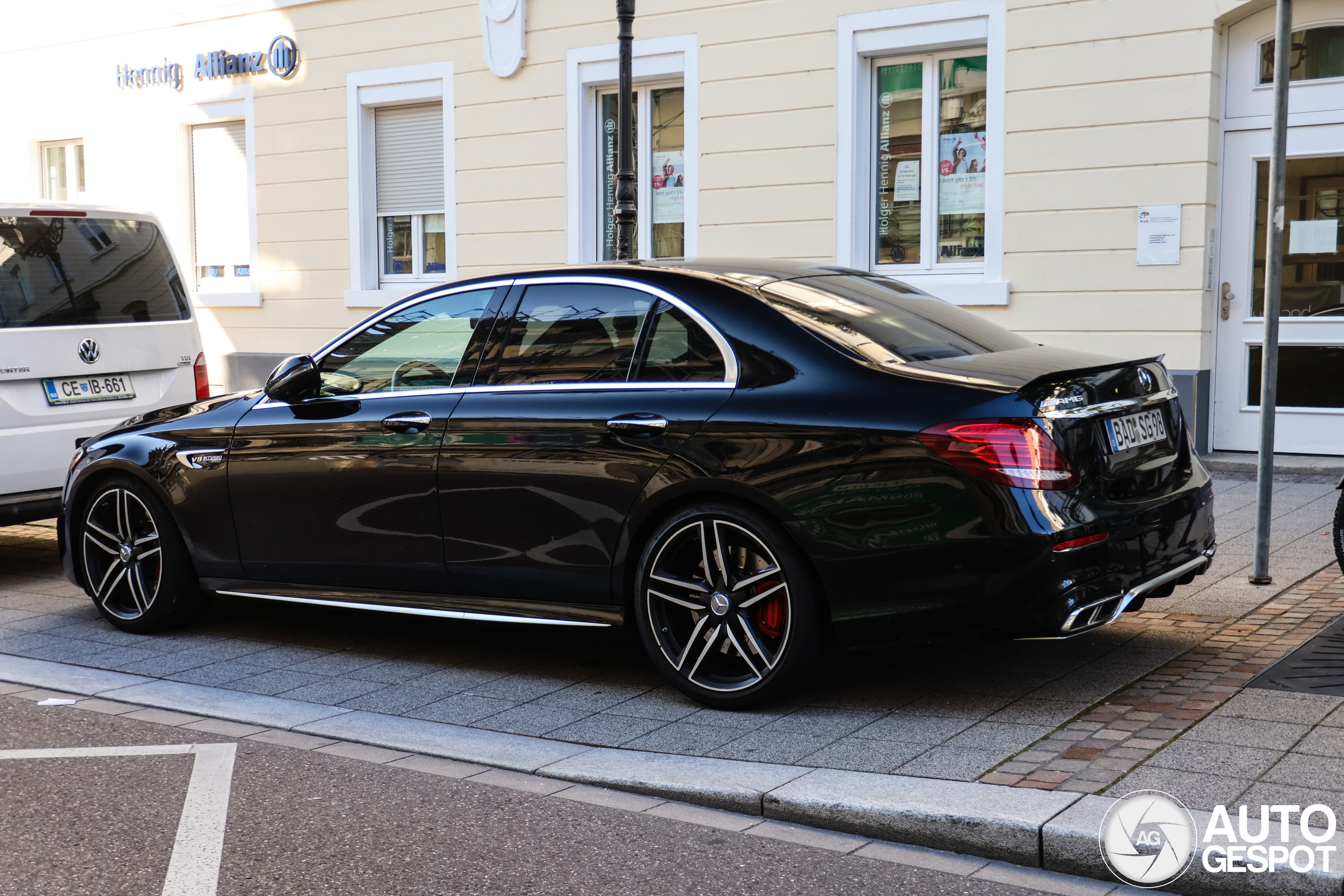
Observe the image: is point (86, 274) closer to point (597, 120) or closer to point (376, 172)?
point (597, 120)

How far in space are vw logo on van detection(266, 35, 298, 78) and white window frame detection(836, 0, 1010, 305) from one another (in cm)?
648

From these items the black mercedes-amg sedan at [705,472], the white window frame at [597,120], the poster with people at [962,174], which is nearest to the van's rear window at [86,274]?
the black mercedes-amg sedan at [705,472]

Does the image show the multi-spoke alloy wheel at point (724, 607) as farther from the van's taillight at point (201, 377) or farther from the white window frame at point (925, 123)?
the white window frame at point (925, 123)

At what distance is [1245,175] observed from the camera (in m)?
10.2

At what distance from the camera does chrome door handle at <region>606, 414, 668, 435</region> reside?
197 inches

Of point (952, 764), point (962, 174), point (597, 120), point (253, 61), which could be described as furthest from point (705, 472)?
point (253, 61)

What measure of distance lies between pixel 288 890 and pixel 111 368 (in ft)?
16.5

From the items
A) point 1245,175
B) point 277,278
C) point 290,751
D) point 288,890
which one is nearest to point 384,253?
point 277,278

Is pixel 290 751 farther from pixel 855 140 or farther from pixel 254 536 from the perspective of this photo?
pixel 855 140

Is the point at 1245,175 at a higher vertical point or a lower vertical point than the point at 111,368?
higher

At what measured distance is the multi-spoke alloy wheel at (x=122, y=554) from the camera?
21.3 ft

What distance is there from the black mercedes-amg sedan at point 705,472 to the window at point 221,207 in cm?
1011

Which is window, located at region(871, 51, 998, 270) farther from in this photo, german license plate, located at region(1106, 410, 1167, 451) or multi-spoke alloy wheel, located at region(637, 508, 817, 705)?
multi-spoke alloy wheel, located at region(637, 508, 817, 705)

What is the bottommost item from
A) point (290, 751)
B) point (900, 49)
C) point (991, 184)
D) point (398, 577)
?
point (290, 751)
